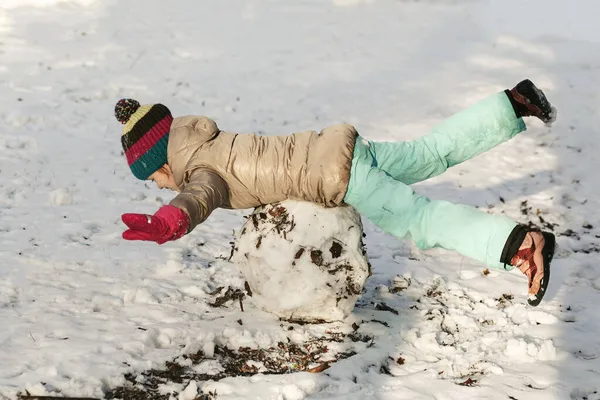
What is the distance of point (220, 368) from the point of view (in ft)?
11.8

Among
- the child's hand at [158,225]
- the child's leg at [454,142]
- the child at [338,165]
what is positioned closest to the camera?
the child's hand at [158,225]

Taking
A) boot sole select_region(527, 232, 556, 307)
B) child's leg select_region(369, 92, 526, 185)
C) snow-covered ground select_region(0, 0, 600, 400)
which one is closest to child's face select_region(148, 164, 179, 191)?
snow-covered ground select_region(0, 0, 600, 400)

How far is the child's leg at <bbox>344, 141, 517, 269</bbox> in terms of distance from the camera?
3.57m

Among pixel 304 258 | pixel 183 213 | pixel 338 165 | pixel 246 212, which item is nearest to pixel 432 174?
pixel 338 165

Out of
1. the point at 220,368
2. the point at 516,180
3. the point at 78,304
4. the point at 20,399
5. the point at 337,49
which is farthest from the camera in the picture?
the point at 337,49

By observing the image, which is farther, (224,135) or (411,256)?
(411,256)

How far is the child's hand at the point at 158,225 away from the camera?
3.07 meters

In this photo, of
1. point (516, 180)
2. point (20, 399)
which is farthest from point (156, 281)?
point (516, 180)

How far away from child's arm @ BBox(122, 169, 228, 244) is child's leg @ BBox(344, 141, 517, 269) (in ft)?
2.74

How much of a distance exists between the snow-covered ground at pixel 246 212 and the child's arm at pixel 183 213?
82 centimetres

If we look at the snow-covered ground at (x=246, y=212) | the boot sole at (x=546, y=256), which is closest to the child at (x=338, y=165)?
the boot sole at (x=546, y=256)

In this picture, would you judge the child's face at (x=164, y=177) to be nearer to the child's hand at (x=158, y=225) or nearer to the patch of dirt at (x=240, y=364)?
the child's hand at (x=158, y=225)

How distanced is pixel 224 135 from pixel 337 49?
7.30 metres

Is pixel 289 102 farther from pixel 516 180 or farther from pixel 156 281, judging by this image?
pixel 156 281
